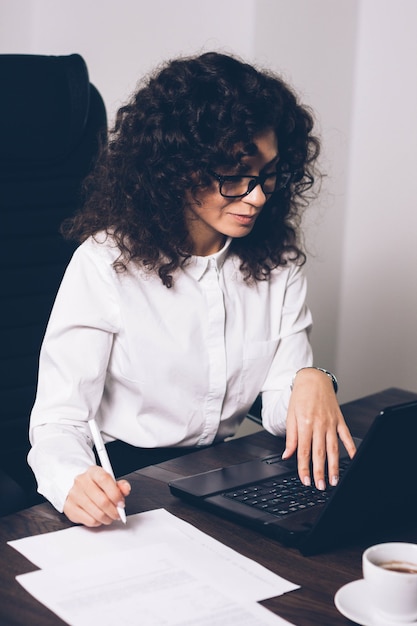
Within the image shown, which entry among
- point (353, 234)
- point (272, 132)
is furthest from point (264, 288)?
point (353, 234)

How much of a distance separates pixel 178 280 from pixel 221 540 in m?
0.59

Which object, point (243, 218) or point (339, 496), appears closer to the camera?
point (339, 496)

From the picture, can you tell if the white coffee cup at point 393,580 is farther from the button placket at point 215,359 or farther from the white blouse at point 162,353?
the button placket at point 215,359

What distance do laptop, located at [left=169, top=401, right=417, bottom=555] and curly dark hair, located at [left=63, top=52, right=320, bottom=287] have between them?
437 millimetres

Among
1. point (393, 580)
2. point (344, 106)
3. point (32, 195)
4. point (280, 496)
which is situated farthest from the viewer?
point (344, 106)

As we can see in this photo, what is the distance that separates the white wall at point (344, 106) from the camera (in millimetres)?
2291

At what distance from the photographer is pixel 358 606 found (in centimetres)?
84

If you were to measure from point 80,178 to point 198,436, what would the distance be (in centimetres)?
56

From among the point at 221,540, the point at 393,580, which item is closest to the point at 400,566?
the point at 393,580

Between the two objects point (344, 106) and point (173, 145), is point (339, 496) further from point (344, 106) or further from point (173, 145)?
point (344, 106)

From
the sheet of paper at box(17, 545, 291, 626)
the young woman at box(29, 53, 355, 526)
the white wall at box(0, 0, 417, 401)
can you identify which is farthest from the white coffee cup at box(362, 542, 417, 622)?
the white wall at box(0, 0, 417, 401)

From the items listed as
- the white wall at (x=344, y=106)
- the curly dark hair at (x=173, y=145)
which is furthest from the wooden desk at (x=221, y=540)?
the white wall at (x=344, y=106)

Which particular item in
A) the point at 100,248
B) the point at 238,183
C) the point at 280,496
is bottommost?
the point at 280,496

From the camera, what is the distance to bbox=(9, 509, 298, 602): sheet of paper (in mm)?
908
